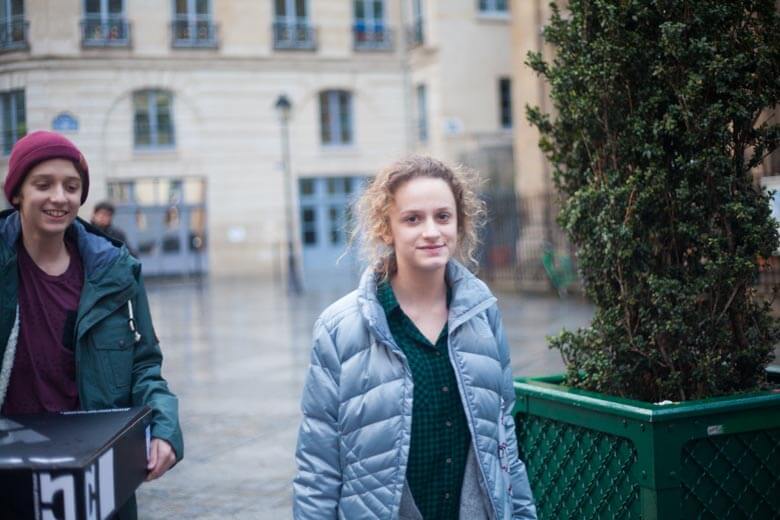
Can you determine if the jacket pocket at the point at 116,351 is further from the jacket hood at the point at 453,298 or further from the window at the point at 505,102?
the window at the point at 505,102

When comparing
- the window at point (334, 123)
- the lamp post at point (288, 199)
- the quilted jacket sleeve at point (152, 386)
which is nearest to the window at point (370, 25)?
the lamp post at point (288, 199)

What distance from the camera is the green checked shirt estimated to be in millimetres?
2621

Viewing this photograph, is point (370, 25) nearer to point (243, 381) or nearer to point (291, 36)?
point (291, 36)

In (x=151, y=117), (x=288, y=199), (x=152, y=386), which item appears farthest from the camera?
(x=288, y=199)

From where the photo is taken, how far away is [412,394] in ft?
8.52

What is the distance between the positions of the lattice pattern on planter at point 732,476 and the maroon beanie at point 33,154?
8.10 ft

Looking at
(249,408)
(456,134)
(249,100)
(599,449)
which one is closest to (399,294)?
(599,449)

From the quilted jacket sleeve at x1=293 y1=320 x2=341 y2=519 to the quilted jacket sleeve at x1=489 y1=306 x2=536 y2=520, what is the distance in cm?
54

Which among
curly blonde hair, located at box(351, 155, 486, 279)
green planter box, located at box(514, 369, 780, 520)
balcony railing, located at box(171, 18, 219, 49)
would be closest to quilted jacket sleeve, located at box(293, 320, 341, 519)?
curly blonde hair, located at box(351, 155, 486, 279)

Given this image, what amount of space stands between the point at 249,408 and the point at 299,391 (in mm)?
808

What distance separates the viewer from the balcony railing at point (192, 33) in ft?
31.0

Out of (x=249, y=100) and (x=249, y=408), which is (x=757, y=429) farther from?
(x=249, y=100)

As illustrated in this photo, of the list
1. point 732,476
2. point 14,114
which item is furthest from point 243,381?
point 732,476

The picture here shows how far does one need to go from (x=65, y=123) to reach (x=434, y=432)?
521cm
